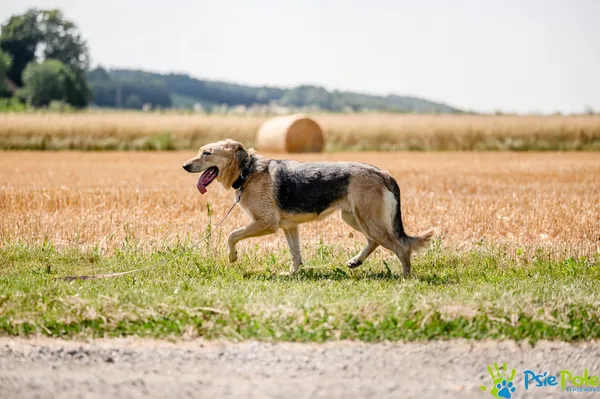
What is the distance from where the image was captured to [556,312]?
7.13m

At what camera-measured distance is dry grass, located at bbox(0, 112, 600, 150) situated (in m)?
39.3

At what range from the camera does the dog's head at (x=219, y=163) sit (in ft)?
31.2

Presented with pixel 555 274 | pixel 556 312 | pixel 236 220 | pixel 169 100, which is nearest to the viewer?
pixel 556 312

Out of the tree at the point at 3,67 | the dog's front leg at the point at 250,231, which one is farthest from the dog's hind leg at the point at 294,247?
the tree at the point at 3,67

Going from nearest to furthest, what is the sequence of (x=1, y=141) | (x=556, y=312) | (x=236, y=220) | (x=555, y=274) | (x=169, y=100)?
(x=556, y=312)
(x=555, y=274)
(x=236, y=220)
(x=1, y=141)
(x=169, y=100)

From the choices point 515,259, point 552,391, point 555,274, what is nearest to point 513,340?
point 552,391

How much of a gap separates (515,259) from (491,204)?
489 centimetres

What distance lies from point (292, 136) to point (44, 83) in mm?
51215

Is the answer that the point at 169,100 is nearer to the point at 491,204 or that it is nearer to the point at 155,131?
the point at 155,131

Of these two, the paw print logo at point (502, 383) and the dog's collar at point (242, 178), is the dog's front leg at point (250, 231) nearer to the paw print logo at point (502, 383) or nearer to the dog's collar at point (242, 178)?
the dog's collar at point (242, 178)

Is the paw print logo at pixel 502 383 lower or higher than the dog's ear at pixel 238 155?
lower

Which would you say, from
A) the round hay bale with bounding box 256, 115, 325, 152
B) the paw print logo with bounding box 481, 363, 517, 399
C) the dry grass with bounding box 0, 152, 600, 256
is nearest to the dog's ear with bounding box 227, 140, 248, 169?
the dry grass with bounding box 0, 152, 600, 256

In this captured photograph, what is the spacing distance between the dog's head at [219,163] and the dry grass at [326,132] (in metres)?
28.9

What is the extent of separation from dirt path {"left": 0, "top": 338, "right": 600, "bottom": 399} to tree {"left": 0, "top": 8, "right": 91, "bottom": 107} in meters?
80.1
